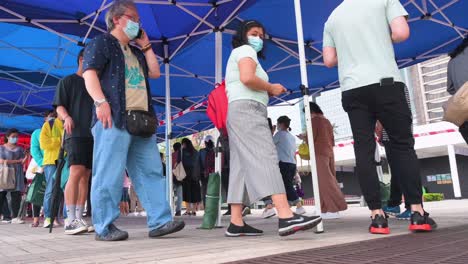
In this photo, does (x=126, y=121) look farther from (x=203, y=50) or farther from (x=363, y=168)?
(x=203, y=50)

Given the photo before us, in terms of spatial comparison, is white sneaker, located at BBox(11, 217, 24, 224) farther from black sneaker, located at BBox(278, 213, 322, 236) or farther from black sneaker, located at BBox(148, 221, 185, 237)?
black sneaker, located at BBox(278, 213, 322, 236)

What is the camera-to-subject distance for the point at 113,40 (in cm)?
328

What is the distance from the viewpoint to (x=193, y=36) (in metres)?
6.85

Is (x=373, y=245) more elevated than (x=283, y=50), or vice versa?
(x=283, y=50)

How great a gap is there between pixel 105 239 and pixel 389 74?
249cm

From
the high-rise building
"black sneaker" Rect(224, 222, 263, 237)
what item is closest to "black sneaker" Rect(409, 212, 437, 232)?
"black sneaker" Rect(224, 222, 263, 237)

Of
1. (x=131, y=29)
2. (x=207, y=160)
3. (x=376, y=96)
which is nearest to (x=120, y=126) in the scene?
(x=131, y=29)

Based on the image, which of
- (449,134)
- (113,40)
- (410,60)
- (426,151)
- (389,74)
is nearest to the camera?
(389,74)

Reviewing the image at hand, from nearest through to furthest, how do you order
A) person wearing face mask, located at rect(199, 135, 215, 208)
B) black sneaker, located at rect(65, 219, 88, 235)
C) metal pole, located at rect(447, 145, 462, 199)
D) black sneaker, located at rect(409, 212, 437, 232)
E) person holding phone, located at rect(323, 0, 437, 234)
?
1. black sneaker, located at rect(409, 212, 437, 232)
2. person holding phone, located at rect(323, 0, 437, 234)
3. black sneaker, located at rect(65, 219, 88, 235)
4. person wearing face mask, located at rect(199, 135, 215, 208)
5. metal pole, located at rect(447, 145, 462, 199)

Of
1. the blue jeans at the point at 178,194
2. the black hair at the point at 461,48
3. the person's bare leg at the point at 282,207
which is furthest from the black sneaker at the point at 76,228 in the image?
the blue jeans at the point at 178,194

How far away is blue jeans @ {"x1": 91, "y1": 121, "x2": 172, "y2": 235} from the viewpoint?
3043 millimetres

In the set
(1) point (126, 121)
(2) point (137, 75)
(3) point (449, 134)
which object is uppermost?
(3) point (449, 134)

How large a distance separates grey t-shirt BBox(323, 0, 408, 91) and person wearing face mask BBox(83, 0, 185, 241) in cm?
163

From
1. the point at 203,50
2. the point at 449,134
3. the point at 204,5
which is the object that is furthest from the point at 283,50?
the point at 449,134
